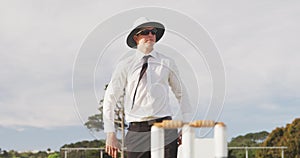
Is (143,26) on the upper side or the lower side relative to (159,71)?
upper

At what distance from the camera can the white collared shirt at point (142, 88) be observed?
2316mm

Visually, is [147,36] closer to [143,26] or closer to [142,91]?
[143,26]

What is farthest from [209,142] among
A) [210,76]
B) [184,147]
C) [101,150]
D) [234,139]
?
[234,139]

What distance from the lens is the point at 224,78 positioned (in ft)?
7.63

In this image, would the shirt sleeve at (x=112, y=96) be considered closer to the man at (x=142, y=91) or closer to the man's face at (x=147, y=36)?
the man at (x=142, y=91)

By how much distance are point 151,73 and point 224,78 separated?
35cm

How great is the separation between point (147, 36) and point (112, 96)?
0.34 metres

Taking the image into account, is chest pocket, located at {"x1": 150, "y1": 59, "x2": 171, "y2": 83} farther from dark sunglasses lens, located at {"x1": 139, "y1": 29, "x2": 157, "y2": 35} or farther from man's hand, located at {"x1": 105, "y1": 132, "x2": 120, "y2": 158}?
man's hand, located at {"x1": 105, "y1": 132, "x2": 120, "y2": 158}

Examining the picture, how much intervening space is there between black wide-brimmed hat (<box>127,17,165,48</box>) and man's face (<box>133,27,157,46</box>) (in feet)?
0.06

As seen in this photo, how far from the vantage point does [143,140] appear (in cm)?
234

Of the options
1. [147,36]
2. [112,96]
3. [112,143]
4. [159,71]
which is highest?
[147,36]

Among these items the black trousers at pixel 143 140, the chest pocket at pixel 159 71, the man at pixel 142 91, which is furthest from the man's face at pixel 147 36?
the black trousers at pixel 143 140

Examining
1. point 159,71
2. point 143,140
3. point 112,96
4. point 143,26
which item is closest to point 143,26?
point 143,26

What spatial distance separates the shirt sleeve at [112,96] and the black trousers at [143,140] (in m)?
0.10
